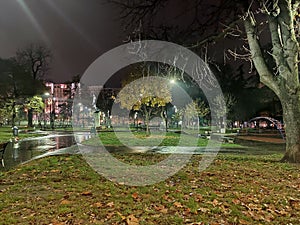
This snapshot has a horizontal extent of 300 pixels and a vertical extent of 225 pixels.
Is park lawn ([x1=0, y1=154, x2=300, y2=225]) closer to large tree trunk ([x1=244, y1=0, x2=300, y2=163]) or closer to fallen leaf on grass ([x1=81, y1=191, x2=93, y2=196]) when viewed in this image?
fallen leaf on grass ([x1=81, y1=191, x2=93, y2=196])

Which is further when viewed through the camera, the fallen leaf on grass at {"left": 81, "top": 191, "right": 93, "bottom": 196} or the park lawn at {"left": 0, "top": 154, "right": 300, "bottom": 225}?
the fallen leaf on grass at {"left": 81, "top": 191, "right": 93, "bottom": 196}

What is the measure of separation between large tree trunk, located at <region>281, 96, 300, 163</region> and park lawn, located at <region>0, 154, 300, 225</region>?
2349 mm

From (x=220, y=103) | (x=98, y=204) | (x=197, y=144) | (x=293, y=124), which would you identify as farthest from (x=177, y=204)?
(x=220, y=103)

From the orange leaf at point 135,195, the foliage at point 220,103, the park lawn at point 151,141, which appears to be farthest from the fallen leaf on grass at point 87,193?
the foliage at point 220,103

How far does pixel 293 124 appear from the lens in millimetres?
10484

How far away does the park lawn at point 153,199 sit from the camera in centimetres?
468

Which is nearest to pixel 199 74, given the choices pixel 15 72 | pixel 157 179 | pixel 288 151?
pixel 288 151

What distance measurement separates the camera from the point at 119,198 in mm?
5648

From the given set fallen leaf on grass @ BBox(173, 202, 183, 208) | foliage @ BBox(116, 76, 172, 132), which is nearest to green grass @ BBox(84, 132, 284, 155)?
foliage @ BBox(116, 76, 172, 132)

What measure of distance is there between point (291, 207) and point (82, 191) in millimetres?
3761

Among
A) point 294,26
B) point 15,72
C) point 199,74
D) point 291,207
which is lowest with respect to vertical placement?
point 291,207

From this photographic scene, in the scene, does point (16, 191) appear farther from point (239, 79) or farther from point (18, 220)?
point (239, 79)

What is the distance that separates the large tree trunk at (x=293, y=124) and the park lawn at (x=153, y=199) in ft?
7.71

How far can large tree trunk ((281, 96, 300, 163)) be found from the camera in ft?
34.1
